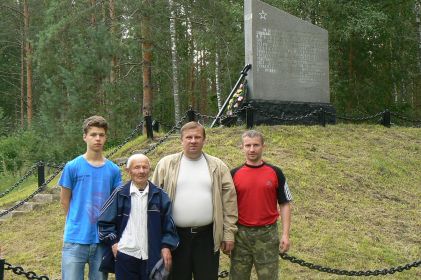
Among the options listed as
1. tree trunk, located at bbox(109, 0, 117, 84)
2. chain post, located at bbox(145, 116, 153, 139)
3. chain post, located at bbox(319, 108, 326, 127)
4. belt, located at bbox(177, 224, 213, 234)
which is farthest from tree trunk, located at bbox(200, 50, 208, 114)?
belt, located at bbox(177, 224, 213, 234)

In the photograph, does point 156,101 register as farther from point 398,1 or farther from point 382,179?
point 382,179

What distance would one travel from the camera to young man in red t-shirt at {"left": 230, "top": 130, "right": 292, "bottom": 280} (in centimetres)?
382

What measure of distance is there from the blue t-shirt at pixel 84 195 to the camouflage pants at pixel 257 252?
1.03m

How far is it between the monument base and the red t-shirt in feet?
22.5

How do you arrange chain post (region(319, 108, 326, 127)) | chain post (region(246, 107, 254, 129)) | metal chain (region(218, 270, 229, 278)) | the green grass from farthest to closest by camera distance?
chain post (region(319, 108, 326, 127)) → chain post (region(246, 107, 254, 129)) → the green grass → metal chain (region(218, 270, 229, 278))

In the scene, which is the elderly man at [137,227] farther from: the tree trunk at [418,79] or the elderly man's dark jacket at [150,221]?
the tree trunk at [418,79]

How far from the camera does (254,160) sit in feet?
12.7

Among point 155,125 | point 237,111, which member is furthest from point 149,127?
point 237,111

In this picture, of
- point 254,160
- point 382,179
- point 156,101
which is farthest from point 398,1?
point 254,160

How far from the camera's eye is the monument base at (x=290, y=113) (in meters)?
11.1

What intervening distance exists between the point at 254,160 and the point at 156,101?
22914 millimetres

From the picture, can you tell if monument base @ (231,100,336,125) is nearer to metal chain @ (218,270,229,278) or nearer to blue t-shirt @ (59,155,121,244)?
metal chain @ (218,270,229,278)

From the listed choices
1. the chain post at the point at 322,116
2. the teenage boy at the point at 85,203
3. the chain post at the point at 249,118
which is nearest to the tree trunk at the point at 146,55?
the chain post at the point at 249,118

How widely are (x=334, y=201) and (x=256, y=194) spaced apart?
4284 millimetres
